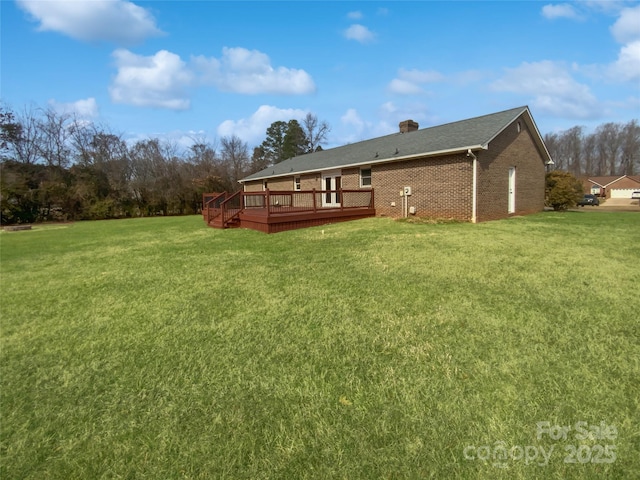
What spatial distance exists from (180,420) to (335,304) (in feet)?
8.13

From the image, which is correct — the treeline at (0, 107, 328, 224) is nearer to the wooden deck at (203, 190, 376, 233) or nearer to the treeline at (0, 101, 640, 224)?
the treeline at (0, 101, 640, 224)

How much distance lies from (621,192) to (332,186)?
65.3 metres

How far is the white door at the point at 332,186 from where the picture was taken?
1738 centimetres

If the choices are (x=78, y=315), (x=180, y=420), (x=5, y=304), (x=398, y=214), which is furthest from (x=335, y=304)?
(x=398, y=214)

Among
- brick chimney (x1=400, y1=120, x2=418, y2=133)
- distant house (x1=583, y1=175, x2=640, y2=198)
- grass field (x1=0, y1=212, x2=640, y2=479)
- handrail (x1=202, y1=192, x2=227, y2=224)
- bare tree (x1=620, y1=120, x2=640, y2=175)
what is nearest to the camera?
grass field (x1=0, y1=212, x2=640, y2=479)

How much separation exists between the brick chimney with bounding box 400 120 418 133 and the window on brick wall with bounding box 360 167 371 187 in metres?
5.60

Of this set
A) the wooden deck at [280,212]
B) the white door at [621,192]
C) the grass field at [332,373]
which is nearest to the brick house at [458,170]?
the wooden deck at [280,212]

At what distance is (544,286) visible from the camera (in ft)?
16.1

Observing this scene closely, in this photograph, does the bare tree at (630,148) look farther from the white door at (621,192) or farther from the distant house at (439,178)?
the distant house at (439,178)

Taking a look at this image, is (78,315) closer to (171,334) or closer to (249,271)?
(171,334)

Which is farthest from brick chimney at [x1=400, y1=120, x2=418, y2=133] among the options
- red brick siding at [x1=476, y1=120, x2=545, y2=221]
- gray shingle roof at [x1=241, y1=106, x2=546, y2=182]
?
red brick siding at [x1=476, y1=120, x2=545, y2=221]

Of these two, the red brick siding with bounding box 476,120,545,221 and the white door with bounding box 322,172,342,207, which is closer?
the red brick siding with bounding box 476,120,545,221

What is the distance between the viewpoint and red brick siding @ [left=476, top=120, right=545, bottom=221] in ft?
39.5

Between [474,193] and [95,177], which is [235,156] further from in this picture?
[474,193]
